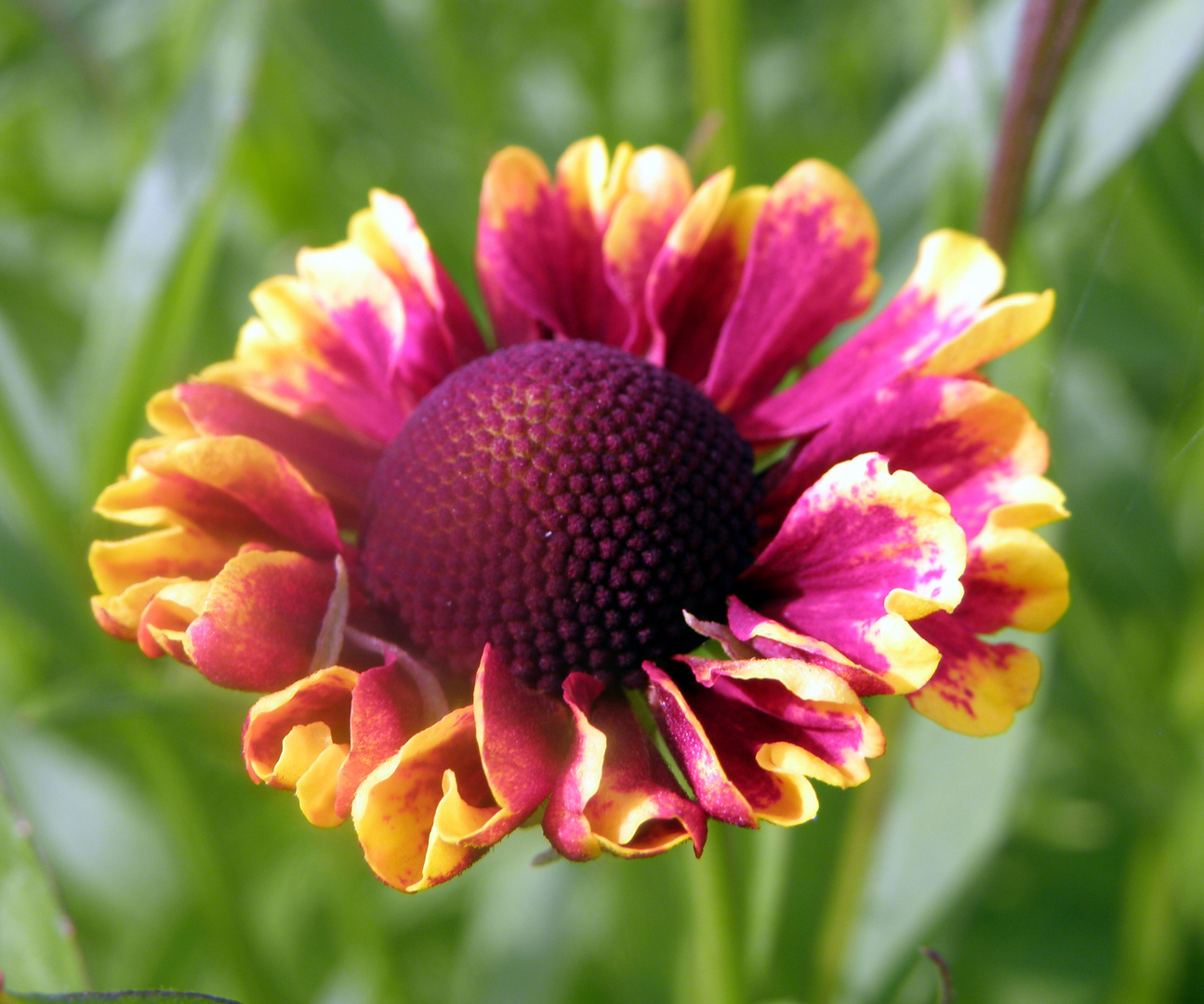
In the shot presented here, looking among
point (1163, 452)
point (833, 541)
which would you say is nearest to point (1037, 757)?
point (1163, 452)

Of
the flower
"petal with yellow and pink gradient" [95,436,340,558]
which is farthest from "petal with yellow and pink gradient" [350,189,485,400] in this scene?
"petal with yellow and pink gradient" [95,436,340,558]

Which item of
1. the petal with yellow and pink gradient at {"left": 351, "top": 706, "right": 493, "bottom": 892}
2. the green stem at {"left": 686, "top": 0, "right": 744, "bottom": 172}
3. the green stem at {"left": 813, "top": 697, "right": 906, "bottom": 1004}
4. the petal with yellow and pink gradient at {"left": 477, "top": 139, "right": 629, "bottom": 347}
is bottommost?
the green stem at {"left": 813, "top": 697, "right": 906, "bottom": 1004}

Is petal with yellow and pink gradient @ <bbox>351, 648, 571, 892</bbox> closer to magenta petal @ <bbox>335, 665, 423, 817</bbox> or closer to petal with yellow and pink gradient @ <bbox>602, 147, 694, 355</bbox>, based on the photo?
magenta petal @ <bbox>335, 665, 423, 817</bbox>

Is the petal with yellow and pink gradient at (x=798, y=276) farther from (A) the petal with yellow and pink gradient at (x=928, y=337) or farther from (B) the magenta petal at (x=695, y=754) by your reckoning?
(B) the magenta petal at (x=695, y=754)

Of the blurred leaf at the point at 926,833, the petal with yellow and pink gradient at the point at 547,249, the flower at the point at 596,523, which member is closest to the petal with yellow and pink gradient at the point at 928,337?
the flower at the point at 596,523

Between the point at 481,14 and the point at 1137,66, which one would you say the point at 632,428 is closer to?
the point at 1137,66

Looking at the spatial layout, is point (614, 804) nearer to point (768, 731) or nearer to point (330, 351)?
point (768, 731)
